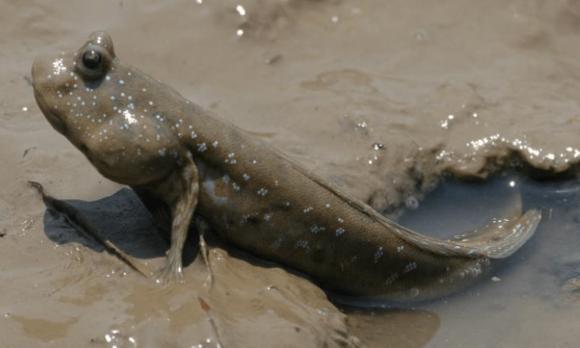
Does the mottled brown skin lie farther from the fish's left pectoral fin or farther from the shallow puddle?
the shallow puddle

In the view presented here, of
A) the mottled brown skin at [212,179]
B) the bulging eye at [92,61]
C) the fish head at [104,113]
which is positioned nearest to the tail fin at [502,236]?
the mottled brown skin at [212,179]

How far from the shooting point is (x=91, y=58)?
13.6ft

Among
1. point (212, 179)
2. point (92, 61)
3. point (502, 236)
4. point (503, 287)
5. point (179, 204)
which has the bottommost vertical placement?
point (503, 287)

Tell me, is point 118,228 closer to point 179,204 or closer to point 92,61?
point 179,204

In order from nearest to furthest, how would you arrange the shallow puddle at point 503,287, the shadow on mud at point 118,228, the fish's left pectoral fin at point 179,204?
the fish's left pectoral fin at point 179,204, the shadow on mud at point 118,228, the shallow puddle at point 503,287

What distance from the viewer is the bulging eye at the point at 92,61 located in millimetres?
4156

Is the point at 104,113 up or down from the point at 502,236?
up

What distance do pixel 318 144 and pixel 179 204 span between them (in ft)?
5.48

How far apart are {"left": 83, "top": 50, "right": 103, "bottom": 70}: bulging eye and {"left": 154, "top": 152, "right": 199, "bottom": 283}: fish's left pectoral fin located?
56 cm

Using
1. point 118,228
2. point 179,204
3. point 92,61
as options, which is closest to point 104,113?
point 92,61

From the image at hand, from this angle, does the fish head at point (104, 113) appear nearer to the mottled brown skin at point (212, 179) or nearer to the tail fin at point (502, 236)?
the mottled brown skin at point (212, 179)

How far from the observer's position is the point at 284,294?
444cm

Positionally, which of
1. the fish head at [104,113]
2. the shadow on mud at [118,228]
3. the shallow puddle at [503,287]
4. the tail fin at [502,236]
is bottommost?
the shallow puddle at [503,287]

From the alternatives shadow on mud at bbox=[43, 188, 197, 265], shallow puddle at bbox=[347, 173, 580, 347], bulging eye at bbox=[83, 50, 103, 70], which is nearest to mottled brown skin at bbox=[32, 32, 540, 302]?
bulging eye at bbox=[83, 50, 103, 70]
